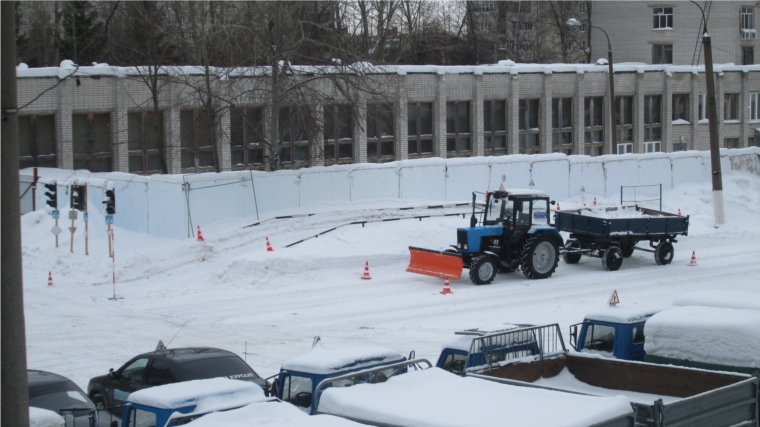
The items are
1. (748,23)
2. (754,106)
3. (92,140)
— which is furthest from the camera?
(748,23)

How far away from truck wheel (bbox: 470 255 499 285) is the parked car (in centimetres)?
1284

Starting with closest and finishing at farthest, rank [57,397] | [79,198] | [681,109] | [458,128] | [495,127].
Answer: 1. [57,397]
2. [79,198]
3. [458,128]
4. [495,127]
5. [681,109]

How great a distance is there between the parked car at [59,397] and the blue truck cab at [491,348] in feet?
15.6

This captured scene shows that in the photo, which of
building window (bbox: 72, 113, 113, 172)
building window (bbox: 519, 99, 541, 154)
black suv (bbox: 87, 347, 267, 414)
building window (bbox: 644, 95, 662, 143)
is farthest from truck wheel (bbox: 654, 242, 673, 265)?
building window (bbox: 644, 95, 662, 143)

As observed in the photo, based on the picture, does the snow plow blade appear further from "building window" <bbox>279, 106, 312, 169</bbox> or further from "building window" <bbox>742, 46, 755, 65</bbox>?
"building window" <bbox>742, 46, 755, 65</bbox>

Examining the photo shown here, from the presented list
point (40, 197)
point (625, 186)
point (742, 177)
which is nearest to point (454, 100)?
point (625, 186)

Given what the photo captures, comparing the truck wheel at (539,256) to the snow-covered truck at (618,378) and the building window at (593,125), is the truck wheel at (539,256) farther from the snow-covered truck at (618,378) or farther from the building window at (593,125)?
the building window at (593,125)

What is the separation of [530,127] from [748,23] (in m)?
27.5

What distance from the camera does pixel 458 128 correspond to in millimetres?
46188

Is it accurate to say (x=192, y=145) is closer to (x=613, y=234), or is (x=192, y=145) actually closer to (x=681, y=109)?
(x=613, y=234)

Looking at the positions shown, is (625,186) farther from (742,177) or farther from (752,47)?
(752,47)

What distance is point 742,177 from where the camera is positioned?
39688 mm

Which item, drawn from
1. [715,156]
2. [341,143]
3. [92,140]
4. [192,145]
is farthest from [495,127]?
[92,140]

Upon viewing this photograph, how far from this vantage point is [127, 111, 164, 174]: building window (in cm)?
3616
